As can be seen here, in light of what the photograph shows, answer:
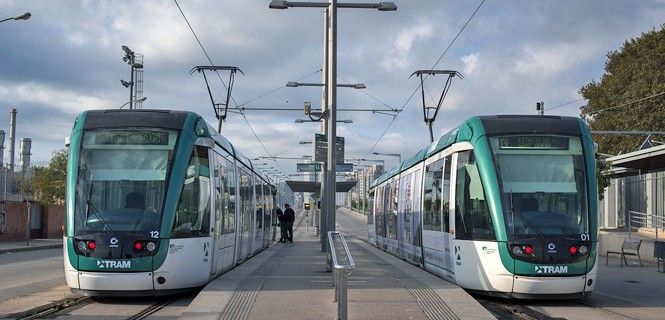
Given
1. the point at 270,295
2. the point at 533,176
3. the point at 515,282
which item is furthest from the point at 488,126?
the point at 270,295

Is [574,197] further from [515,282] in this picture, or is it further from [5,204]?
[5,204]

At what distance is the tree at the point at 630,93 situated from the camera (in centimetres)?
3991

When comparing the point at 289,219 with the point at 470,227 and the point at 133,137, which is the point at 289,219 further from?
the point at 133,137

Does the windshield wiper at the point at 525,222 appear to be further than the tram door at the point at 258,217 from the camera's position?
No

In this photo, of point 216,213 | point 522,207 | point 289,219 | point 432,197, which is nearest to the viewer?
point 522,207

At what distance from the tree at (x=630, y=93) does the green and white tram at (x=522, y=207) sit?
2807 centimetres

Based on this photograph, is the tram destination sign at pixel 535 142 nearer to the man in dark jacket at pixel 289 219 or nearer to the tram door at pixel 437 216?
the tram door at pixel 437 216

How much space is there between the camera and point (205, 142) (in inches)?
482

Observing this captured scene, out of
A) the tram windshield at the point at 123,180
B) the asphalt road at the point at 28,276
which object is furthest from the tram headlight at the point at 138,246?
the asphalt road at the point at 28,276

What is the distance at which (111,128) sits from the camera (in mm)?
11742

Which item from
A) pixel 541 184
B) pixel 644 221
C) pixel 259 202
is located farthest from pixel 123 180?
pixel 644 221

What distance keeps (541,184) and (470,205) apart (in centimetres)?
118

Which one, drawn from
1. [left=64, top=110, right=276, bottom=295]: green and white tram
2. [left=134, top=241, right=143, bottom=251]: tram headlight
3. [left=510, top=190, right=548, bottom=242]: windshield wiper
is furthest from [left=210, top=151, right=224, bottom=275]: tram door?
[left=510, top=190, right=548, bottom=242]: windshield wiper

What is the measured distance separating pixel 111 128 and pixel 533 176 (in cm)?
678
